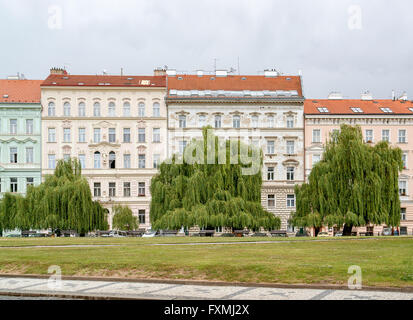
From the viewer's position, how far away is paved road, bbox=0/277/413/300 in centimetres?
1479

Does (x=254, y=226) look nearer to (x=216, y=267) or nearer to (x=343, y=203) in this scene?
(x=343, y=203)

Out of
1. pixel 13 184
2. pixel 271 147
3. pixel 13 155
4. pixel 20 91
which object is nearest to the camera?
pixel 13 184

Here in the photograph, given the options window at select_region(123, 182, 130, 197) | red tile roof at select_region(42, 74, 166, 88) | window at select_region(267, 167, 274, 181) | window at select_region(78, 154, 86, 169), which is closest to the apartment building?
window at select_region(267, 167, 274, 181)

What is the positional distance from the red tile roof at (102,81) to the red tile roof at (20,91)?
1964 mm

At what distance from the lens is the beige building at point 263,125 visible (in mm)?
69250

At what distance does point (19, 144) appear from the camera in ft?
225

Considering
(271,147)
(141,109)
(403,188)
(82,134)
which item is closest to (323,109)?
(271,147)

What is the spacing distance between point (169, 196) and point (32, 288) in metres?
33.0

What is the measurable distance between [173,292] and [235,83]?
57742mm

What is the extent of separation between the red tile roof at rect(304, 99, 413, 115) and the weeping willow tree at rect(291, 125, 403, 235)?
22372 mm

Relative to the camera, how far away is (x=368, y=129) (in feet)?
231

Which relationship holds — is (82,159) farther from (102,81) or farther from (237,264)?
(237,264)

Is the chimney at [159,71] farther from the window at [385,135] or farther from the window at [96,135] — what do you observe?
the window at [385,135]
